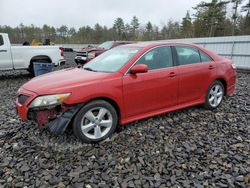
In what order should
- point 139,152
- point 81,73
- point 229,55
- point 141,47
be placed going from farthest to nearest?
point 229,55
point 141,47
point 81,73
point 139,152

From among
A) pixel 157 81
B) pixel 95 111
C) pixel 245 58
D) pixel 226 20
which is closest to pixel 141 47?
pixel 157 81

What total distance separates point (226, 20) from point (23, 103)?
4219 centimetres

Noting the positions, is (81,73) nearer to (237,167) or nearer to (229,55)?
(237,167)

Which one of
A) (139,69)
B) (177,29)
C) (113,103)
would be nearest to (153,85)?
(139,69)

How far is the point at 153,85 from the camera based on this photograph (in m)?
3.88

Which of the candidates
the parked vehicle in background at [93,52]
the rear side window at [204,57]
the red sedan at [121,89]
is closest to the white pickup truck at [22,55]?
the parked vehicle in background at [93,52]

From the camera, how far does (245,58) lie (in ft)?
36.1

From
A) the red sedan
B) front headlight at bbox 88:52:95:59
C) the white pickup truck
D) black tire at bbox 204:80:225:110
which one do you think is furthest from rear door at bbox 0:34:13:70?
black tire at bbox 204:80:225:110

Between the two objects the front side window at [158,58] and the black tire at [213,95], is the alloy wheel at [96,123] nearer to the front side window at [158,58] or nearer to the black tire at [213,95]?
the front side window at [158,58]

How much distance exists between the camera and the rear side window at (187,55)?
4.37 m

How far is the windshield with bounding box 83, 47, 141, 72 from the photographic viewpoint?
12.6ft

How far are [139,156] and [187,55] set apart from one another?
2.40 meters

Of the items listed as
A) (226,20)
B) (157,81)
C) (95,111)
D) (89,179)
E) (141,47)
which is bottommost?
(89,179)

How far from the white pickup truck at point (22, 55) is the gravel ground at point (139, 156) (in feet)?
17.6
